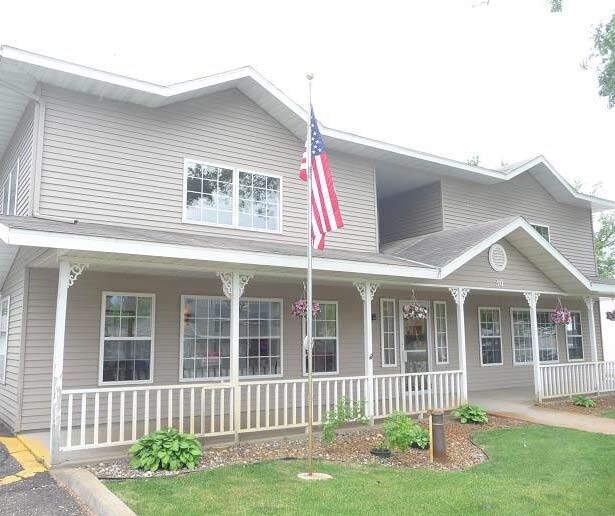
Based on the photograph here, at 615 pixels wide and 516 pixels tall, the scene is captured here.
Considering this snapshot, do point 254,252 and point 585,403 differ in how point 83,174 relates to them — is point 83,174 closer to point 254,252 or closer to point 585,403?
point 254,252

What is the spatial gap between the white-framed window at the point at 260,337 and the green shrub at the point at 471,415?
3.51 metres

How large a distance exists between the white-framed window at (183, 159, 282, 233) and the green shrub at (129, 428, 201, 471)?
4.23m

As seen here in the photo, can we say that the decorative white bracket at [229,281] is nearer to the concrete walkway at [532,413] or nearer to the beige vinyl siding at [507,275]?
the beige vinyl siding at [507,275]

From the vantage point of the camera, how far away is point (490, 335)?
1466cm

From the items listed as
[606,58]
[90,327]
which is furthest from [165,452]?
[606,58]

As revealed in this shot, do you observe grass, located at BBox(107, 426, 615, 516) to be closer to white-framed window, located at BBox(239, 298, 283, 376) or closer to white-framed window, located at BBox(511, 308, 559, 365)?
white-framed window, located at BBox(239, 298, 283, 376)

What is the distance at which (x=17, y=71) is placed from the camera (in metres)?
8.51

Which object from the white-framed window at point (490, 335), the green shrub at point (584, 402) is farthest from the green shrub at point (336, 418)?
the white-framed window at point (490, 335)

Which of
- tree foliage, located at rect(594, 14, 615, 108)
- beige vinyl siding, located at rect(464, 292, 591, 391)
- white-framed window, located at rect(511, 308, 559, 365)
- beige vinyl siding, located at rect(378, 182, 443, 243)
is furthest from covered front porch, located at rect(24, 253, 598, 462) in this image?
tree foliage, located at rect(594, 14, 615, 108)

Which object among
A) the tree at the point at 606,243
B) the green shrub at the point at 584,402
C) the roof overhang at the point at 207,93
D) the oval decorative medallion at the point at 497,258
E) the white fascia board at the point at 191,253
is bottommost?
the green shrub at the point at 584,402

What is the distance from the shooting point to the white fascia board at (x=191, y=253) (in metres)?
6.50

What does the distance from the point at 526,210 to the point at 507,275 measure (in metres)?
4.58

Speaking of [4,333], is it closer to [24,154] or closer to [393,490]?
[24,154]

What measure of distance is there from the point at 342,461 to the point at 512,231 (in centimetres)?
646
